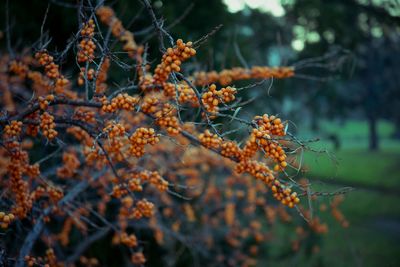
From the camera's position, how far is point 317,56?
10.1 m

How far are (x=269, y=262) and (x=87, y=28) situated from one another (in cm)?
836

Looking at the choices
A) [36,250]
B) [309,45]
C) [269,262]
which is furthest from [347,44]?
[36,250]

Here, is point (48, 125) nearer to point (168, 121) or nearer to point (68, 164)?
point (168, 121)

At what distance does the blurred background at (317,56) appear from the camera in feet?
19.5

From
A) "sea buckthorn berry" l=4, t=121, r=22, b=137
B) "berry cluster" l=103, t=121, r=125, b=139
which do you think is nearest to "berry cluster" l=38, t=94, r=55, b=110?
"sea buckthorn berry" l=4, t=121, r=22, b=137

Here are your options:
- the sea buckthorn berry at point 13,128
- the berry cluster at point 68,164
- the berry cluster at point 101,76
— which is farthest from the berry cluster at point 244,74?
the sea buckthorn berry at point 13,128

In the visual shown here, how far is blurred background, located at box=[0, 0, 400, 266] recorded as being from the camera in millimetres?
5937

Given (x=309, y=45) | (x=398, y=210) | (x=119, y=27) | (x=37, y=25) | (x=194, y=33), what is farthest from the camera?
(x=398, y=210)

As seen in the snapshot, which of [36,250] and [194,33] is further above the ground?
[194,33]

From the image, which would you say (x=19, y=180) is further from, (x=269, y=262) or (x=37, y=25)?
(x=269, y=262)

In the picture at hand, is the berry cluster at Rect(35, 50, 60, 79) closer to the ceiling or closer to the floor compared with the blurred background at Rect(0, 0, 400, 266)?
closer to the floor

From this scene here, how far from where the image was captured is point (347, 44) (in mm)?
11383

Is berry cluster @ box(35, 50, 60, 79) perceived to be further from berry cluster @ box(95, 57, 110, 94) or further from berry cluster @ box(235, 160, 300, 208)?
berry cluster @ box(235, 160, 300, 208)

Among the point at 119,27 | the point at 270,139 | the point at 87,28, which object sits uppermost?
the point at 119,27
